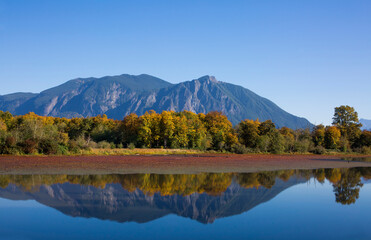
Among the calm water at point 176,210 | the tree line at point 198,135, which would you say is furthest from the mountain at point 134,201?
the tree line at point 198,135

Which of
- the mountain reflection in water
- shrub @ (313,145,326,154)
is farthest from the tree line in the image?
the mountain reflection in water

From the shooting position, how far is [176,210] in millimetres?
18172

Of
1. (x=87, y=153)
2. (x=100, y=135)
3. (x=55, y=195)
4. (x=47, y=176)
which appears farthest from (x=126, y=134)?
(x=55, y=195)

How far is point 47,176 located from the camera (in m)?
30.5

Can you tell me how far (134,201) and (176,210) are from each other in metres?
3.29

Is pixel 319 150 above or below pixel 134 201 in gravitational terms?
below

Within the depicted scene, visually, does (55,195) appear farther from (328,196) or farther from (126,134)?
(126,134)

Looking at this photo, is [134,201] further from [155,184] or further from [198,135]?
[198,135]

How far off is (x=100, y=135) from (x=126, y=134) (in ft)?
28.8

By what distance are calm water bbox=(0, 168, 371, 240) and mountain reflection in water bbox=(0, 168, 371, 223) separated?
6cm

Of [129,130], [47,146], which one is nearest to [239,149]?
[129,130]

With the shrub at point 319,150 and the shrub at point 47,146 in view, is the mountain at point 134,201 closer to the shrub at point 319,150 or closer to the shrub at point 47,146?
the shrub at point 47,146

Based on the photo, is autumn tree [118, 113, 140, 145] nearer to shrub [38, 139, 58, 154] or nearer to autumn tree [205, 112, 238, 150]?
autumn tree [205, 112, 238, 150]

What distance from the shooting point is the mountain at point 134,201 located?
56.3ft
